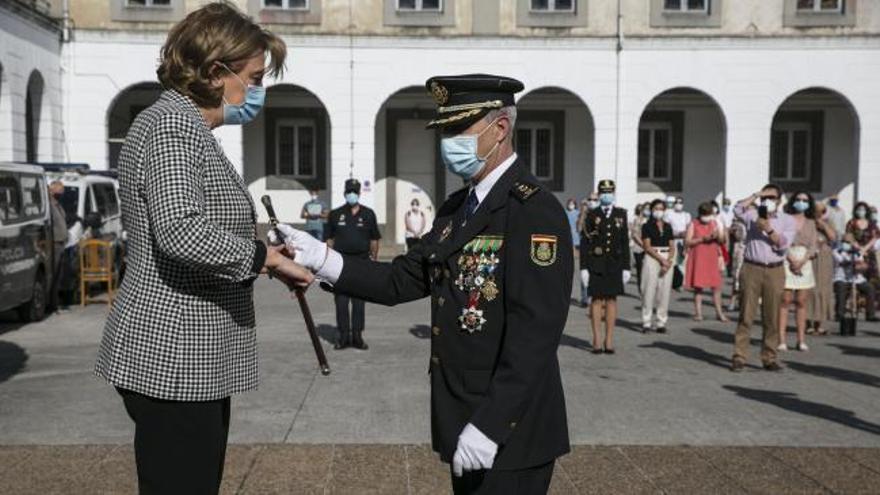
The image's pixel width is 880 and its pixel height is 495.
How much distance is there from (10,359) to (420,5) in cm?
1631

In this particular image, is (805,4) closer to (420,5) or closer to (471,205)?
(420,5)

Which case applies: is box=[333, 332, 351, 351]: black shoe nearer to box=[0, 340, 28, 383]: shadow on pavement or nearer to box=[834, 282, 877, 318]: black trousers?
box=[0, 340, 28, 383]: shadow on pavement

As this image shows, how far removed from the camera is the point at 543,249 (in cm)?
278

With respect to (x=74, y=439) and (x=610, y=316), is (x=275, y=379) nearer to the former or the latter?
(x=74, y=439)

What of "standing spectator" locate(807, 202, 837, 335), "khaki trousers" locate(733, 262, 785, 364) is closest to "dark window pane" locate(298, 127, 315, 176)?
"standing spectator" locate(807, 202, 837, 335)

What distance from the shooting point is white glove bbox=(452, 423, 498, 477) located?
2701mm

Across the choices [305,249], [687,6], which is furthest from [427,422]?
[687,6]

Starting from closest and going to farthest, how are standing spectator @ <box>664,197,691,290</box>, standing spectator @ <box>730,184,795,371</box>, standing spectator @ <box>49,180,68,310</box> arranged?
1. standing spectator @ <box>730,184,795,371</box>
2. standing spectator @ <box>49,180,68,310</box>
3. standing spectator @ <box>664,197,691,290</box>

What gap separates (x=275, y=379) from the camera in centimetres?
848

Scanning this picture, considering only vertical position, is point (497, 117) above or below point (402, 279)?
above

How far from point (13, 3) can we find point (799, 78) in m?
18.6

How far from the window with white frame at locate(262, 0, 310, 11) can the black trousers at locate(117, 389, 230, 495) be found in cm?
2160

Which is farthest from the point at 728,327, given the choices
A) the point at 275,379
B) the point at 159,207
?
the point at 159,207

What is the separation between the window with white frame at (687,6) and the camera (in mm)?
24016
